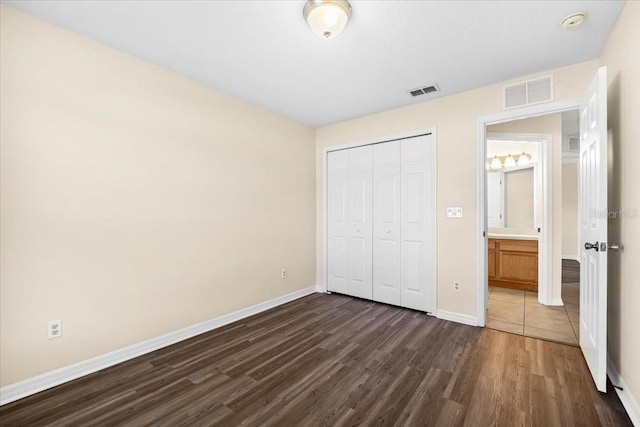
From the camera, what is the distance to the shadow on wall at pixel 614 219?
6.61 feet

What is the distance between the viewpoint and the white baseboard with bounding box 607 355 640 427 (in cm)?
163

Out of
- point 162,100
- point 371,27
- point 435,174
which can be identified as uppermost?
point 371,27

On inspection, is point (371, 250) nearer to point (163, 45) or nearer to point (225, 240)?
point (225, 240)

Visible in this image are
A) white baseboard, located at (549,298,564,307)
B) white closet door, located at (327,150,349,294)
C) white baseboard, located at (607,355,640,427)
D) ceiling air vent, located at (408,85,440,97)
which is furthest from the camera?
white closet door, located at (327,150,349,294)

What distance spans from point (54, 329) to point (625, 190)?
4.05m

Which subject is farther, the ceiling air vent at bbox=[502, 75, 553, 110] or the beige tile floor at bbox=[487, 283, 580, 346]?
the beige tile floor at bbox=[487, 283, 580, 346]

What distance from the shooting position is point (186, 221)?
2.87 m

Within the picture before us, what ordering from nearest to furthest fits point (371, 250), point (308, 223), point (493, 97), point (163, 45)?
1. point (163, 45)
2. point (493, 97)
3. point (371, 250)
4. point (308, 223)

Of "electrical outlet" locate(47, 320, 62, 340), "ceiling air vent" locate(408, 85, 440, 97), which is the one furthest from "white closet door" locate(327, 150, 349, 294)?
"electrical outlet" locate(47, 320, 62, 340)

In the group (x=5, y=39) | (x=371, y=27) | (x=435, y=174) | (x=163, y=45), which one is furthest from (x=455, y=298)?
(x=5, y=39)

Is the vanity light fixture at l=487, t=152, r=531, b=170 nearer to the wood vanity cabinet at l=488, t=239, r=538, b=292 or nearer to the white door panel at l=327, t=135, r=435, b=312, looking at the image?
the wood vanity cabinet at l=488, t=239, r=538, b=292

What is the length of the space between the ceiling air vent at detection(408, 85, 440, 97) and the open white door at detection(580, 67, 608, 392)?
1285 mm

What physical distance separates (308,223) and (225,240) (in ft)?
4.84

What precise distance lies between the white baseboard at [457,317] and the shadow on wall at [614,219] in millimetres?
1073
